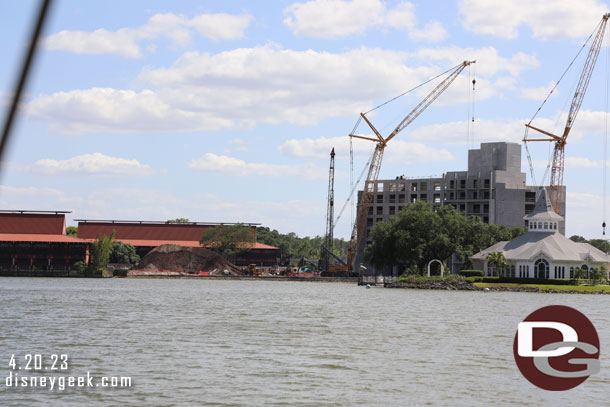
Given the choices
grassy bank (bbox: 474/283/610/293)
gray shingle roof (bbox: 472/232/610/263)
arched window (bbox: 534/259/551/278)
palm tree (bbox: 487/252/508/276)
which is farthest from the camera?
palm tree (bbox: 487/252/508/276)

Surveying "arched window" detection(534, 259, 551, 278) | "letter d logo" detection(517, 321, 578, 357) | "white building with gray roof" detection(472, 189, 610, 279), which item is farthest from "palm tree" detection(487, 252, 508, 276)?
"letter d logo" detection(517, 321, 578, 357)

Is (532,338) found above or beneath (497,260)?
beneath

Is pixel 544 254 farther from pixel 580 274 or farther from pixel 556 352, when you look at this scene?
pixel 556 352

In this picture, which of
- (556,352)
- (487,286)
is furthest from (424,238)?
(556,352)

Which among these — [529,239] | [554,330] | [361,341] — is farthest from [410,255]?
[361,341]

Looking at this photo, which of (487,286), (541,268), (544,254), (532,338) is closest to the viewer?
(532,338)

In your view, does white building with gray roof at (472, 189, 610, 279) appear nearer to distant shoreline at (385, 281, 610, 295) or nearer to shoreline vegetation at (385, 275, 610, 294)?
shoreline vegetation at (385, 275, 610, 294)

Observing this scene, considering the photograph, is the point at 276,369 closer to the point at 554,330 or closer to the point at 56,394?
the point at 56,394

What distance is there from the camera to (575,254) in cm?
14812

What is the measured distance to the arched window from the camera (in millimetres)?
146375

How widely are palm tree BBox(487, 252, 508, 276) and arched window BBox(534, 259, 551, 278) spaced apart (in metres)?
5.69

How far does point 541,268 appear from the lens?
482ft

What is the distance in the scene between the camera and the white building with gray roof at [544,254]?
479 feet

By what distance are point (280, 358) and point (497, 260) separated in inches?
4548
